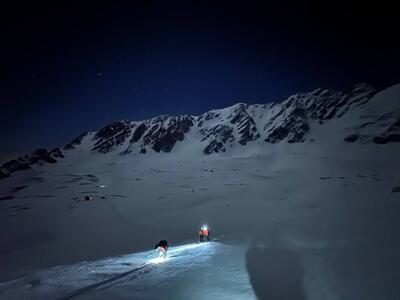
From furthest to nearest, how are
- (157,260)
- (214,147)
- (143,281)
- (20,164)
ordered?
(214,147)
(20,164)
(157,260)
(143,281)

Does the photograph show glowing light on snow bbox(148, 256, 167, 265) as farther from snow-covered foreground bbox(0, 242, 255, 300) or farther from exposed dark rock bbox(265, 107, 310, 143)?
exposed dark rock bbox(265, 107, 310, 143)

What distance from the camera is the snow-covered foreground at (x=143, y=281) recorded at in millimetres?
10516

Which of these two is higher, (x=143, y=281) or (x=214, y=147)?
(x=214, y=147)

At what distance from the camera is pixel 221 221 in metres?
55.8

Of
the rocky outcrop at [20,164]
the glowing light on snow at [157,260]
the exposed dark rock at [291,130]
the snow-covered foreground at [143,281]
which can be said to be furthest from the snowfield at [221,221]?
the rocky outcrop at [20,164]

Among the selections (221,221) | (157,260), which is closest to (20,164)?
(221,221)

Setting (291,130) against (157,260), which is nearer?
(157,260)

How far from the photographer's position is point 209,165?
149250 mm

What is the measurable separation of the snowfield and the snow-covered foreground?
0.22 ft

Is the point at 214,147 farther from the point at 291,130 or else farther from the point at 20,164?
the point at 20,164

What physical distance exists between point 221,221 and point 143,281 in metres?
45.1

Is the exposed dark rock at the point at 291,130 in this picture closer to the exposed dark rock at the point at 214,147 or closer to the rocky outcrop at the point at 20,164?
the exposed dark rock at the point at 214,147

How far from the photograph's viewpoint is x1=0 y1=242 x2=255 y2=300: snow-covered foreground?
34.5 ft

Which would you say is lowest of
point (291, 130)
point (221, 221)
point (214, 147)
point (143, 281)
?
point (143, 281)
